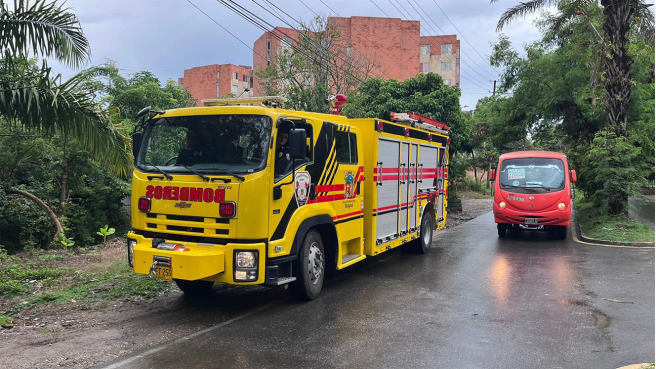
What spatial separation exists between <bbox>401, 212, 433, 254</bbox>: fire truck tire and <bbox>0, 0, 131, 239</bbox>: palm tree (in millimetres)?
6358

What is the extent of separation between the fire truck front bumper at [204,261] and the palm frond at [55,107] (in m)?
2.94

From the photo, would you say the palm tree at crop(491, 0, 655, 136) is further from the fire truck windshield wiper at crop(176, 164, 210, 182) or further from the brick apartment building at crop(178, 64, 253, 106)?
the brick apartment building at crop(178, 64, 253, 106)

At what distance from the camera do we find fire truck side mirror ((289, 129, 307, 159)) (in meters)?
5.85

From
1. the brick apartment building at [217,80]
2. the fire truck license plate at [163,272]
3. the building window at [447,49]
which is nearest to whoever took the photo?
the fire truck license plate at [163,272]

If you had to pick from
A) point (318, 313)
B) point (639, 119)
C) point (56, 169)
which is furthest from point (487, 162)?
point (318, 313)

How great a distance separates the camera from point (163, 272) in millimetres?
5684

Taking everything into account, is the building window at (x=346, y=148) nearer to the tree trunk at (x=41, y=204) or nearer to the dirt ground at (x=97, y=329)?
the dirt ground at (x=97, y=329)

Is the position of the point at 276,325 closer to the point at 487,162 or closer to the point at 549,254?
the point at 549,254

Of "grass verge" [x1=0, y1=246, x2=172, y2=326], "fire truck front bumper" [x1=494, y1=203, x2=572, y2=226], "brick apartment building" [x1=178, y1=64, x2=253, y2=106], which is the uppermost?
"brick apartment building" [x1=178, y1=64, x2=253, y2=106]

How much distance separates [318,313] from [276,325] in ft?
2.22

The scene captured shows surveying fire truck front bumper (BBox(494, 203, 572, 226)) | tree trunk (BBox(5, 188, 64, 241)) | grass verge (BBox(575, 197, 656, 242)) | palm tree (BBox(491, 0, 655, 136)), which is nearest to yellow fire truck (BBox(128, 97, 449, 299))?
fire truck front bumper (BBox(494, 203, 572, 226))

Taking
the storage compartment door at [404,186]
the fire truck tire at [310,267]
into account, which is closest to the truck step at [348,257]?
the fire truck tire at [310,267]

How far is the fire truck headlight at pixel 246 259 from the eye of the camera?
224 inches

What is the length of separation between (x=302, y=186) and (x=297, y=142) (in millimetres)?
754
